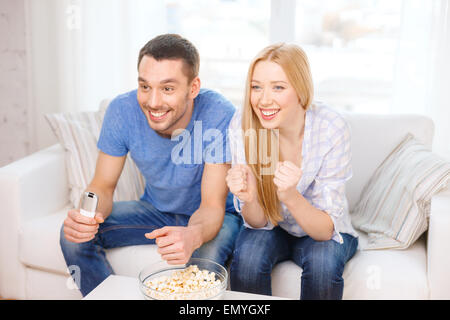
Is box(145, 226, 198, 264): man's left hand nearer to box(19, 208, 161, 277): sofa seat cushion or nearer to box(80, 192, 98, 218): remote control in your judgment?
box(80, 192, 98, 218): remote control

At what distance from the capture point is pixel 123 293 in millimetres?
1137

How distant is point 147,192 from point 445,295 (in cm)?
Result: 106

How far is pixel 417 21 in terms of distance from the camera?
2131 mm

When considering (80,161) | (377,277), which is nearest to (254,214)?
(377,277)

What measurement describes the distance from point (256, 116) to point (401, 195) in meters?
0.57

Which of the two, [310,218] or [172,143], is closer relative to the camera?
[310,218]

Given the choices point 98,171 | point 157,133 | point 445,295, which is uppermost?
point 157,133

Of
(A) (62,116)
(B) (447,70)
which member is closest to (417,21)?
(B) (447,70)

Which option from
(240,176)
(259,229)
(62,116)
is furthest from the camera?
(62,116)

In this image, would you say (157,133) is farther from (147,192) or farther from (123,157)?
(147,192)

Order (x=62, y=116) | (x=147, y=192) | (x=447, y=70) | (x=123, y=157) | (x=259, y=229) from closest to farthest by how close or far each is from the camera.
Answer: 1. (x=259, y=229)
2. (x=123, y=157)
3. (x=147, y=192)
4. (x=62, y=116)
5. (x=447, y=70)

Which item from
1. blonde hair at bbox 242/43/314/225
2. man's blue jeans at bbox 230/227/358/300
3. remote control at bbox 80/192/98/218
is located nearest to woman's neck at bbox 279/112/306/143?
blonde hair at bbox 242/43/314/225

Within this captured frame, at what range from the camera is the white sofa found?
1.38 metres

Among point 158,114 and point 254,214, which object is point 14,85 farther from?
point 254,214
